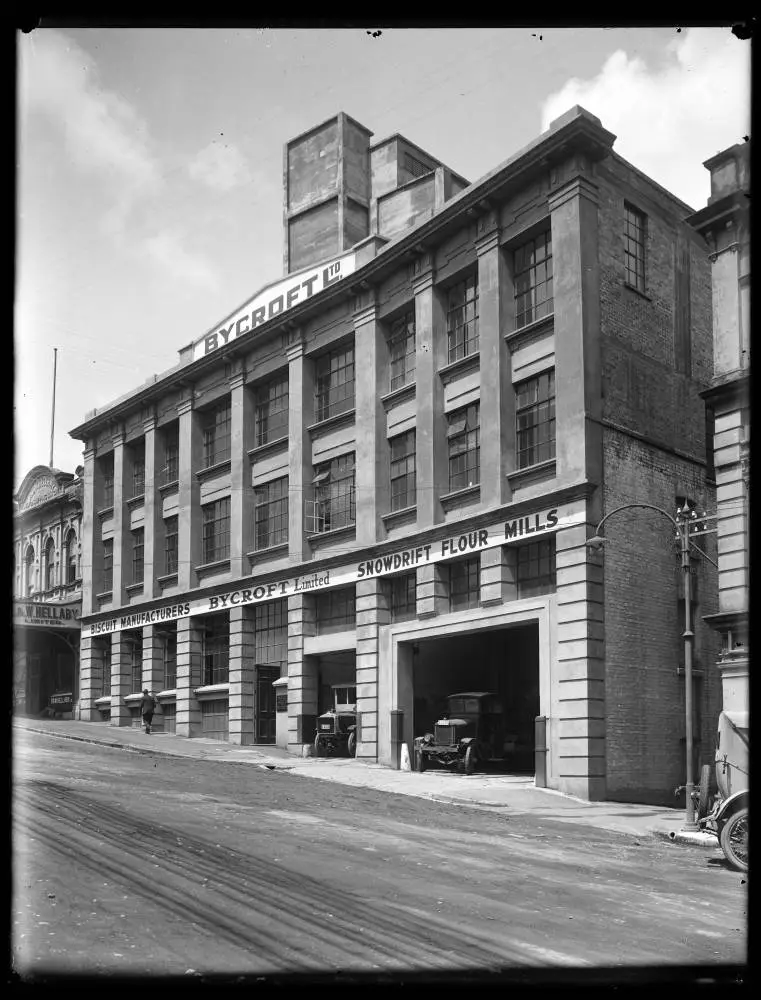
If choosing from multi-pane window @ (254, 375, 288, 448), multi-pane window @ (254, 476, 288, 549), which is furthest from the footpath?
multi-pane window @ (254, 375, 288, 448)

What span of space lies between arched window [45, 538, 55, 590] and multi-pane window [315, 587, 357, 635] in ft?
63.9

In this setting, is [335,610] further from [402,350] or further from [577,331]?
[577,331]

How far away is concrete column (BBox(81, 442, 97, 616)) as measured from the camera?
45.2 m

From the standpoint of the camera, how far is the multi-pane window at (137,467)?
43344 millimetres

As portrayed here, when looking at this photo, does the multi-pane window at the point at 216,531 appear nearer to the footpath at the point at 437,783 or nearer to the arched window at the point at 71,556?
the footpath at the point at 437,783

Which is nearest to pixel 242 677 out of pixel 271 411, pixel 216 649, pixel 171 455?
pixel 216 649

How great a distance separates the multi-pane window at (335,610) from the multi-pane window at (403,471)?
347cm

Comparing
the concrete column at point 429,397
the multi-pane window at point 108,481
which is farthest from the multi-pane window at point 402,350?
the multi-pane window at point 108,481

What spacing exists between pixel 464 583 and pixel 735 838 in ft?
53.2

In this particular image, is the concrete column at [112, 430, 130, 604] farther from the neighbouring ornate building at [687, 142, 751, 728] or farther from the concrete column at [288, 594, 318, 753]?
→ the neighbouring ornate building at [687, 142, 751, 728]

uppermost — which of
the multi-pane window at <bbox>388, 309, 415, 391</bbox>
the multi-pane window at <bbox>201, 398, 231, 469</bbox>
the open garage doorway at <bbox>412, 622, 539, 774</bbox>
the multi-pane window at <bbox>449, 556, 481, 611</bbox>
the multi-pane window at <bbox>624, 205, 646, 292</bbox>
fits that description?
the multi-pane window at <bbox>624, 205, 646, 292</bbox>

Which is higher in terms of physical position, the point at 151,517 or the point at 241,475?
the point at 241,475

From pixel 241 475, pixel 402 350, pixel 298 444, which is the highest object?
pixel 402 350

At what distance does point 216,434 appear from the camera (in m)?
40.2
